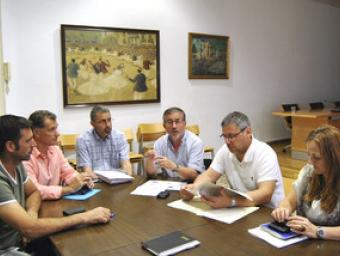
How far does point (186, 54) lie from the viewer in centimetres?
561

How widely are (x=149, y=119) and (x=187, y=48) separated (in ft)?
4.17

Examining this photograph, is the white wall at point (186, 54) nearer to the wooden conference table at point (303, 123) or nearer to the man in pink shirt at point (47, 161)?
the wooden conference table at point (303, 123)

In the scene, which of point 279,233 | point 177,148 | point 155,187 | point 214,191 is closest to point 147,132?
point 177,148

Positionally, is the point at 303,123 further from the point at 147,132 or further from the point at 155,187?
the point at 155,187

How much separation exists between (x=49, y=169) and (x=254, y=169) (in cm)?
137

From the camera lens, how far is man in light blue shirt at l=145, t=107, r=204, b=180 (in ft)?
9.29

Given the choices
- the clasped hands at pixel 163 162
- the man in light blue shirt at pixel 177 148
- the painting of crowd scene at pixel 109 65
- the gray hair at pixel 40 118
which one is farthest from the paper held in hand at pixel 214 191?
the painting of crowd scene at pixel 109 65

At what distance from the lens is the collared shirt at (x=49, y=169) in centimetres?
243

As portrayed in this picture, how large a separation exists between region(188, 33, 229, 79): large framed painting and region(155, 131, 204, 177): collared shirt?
8.99 feet

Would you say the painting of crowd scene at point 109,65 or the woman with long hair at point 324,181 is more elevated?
the painting of crowd scene at point 109,65

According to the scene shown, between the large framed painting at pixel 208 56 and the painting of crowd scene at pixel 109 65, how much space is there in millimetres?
703

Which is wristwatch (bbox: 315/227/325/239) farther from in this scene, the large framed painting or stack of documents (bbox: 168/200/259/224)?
the large framed painting

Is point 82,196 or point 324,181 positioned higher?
point 324,181

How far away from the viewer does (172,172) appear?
111 inches
